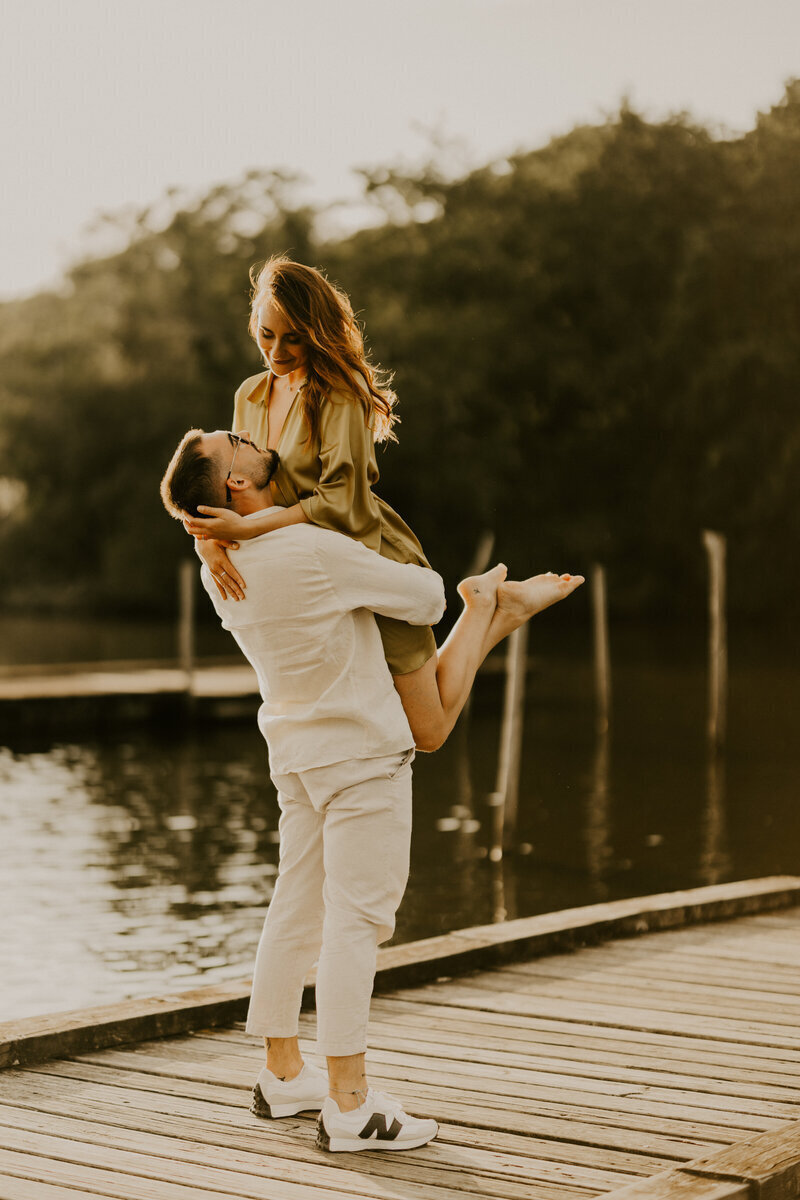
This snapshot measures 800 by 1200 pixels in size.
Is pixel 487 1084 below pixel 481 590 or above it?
below

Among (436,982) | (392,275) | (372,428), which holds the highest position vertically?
(392,275)

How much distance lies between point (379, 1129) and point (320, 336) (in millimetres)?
1470

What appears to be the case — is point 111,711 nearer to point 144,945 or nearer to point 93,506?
point 144,945

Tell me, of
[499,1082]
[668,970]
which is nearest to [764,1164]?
[499,1082]

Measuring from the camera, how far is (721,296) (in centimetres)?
3288

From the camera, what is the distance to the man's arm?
3.05 m

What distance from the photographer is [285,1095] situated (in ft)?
10.8

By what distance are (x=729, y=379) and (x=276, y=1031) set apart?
3070cm

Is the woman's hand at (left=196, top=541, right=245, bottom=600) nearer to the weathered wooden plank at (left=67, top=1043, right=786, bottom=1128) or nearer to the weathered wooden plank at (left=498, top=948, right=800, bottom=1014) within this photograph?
the weathered wooden plank at (left=67, top=1043, right=786, bottom=1128)

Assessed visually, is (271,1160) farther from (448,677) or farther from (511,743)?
(511,743)

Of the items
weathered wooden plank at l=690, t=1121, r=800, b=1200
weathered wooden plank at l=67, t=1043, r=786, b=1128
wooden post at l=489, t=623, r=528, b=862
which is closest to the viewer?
weathered wooden plank at l=690, t=1121, r=800, b=1200

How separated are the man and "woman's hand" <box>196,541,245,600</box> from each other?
2 centimetres

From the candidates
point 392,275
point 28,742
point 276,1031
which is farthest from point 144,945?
point 392,275

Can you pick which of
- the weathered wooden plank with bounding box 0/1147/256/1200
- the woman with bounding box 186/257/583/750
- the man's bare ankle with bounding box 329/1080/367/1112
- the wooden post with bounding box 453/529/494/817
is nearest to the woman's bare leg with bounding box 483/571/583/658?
the woman with bounding box 186/257/583/750
